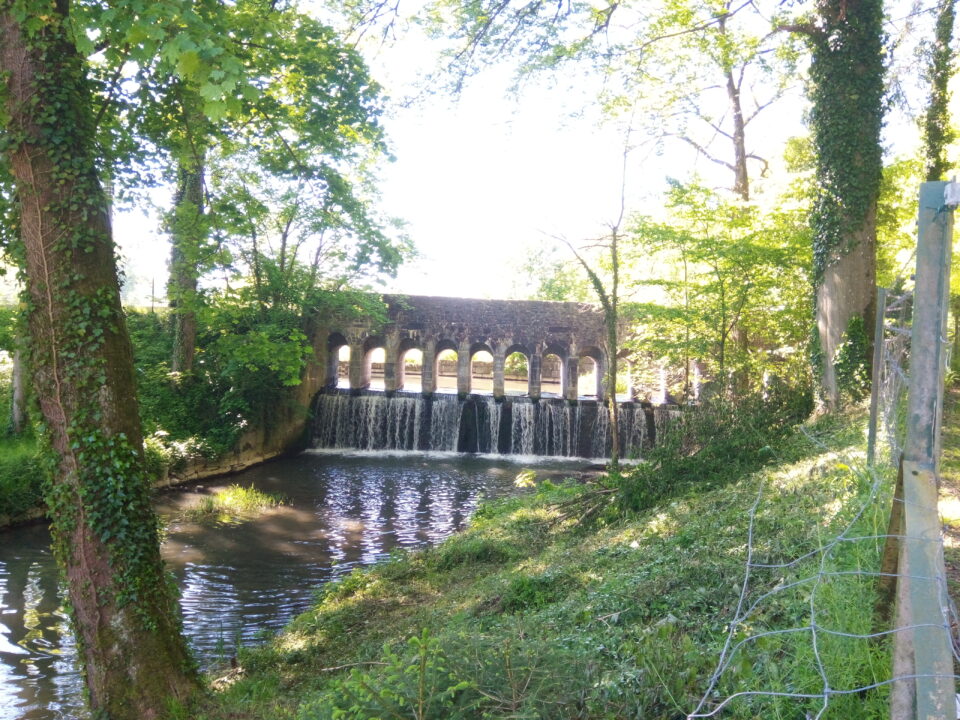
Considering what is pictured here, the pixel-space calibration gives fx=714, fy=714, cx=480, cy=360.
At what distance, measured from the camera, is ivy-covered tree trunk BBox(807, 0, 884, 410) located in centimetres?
1038

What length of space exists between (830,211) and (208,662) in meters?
10.1

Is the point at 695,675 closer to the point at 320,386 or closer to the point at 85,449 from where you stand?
the point at 85,449

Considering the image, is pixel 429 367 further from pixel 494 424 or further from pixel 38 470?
pixel 38 470

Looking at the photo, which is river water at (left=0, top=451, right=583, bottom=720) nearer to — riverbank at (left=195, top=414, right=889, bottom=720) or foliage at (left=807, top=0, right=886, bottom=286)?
riverbank at (left=195, top=414, right=889, bottom=720)

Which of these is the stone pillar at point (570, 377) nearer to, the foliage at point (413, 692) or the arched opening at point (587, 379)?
the arched opening at point (587, 379)

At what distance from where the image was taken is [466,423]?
2070cm

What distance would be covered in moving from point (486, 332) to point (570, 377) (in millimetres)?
2881

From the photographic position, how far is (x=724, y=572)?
15.4 ft

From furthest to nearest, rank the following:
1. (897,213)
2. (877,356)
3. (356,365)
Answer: (356,365)
(897,213)
(877,356)

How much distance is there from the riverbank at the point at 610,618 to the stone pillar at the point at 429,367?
12239 millimetres

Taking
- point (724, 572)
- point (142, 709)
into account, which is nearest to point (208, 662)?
point (142, 709)

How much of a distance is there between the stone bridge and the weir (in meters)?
0.79

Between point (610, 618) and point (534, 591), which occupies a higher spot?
point (610, 618)

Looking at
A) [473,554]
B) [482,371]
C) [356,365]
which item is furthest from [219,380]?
[482,371]
